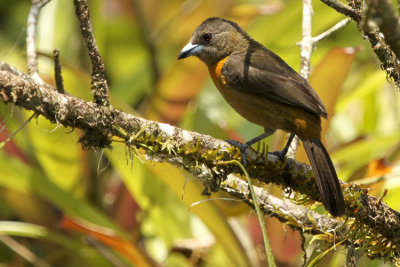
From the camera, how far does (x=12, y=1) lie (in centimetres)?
622

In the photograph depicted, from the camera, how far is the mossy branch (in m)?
2.05

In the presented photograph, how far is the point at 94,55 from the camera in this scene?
81.1 inches

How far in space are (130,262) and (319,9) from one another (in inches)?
82.8

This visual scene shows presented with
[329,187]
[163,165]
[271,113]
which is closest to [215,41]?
[271,113]

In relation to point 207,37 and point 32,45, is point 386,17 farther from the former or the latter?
point 207,37

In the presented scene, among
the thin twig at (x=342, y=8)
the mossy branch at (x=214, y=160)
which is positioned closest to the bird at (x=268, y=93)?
the mossy branch at (x=214, y=160)

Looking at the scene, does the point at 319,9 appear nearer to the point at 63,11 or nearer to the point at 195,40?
the point at 195,40

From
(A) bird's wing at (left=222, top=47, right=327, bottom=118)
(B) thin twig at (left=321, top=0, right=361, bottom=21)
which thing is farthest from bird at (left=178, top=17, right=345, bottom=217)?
(B) thin twig at (left=321, top=0, right=361, bottom=21)

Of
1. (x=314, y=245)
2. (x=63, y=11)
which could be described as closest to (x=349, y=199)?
(x=314, y=245)

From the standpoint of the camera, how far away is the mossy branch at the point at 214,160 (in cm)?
205

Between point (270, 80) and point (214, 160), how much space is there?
96 centimetres

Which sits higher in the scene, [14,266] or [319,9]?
[319,9]

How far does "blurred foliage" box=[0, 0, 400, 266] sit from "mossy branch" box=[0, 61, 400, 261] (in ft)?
0.73

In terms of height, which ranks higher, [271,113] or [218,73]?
[218,73]
